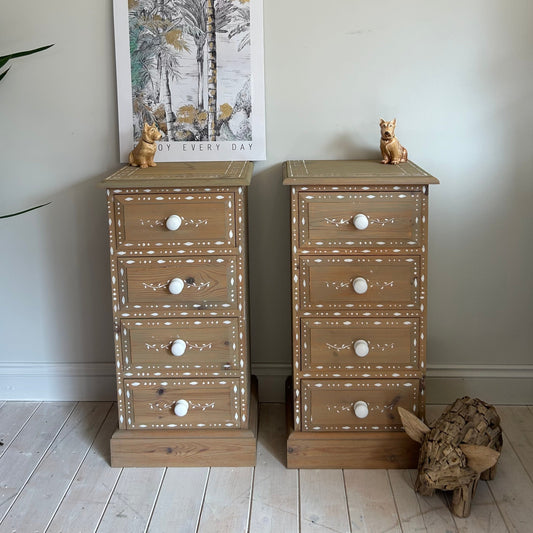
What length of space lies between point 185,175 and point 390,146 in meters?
0.68

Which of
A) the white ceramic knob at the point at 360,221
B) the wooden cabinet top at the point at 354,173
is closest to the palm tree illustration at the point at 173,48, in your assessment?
the wooden cabinet top at the point at 354,173

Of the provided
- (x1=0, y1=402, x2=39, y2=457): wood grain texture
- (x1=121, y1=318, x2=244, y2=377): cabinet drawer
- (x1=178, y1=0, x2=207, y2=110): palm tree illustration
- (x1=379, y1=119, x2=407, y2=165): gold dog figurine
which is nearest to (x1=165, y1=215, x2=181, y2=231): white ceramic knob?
(x1=121, y1=318, x2=244, y2=377): cabinet drawer

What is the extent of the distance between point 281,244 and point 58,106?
0.92 meters

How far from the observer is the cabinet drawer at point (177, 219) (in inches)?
89.9

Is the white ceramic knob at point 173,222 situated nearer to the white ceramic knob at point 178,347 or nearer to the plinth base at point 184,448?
the white ceramic knob at point 178,347

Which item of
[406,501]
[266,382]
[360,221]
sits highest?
[360,221]

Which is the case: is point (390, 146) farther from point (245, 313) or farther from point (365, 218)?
point (245, 313)

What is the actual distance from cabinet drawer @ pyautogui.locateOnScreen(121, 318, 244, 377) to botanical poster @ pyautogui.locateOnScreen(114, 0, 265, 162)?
0.63 meters

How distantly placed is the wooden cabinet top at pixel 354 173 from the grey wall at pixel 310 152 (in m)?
0.15

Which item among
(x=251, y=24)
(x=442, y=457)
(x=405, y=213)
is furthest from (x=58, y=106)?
→ (x=442, y=457)

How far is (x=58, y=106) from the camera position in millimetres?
2689

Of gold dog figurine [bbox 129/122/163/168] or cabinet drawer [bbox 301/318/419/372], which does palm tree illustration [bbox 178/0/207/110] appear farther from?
cabinet drawer [bbox 301/318/419/372]

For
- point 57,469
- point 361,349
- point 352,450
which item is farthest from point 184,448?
point 361,349

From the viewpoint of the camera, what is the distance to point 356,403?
2402 mm
